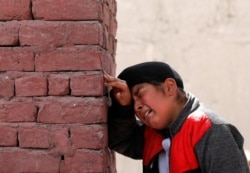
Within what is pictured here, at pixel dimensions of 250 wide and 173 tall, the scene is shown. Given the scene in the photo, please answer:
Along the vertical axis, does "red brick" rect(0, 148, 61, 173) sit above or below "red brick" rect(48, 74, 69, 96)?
below

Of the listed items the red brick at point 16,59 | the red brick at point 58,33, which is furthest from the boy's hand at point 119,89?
the red brick at point 16,59

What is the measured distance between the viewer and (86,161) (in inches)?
81.7

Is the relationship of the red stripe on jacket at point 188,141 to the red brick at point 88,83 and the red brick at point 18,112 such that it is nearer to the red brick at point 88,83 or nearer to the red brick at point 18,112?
the red brick at point 88,83

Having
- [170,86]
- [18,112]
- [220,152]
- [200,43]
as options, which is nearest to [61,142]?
[18,112]

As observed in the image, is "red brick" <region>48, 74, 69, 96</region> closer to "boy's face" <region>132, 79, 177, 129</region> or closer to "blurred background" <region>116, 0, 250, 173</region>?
"boy's face" <region>132, 79, 177, 129</region>

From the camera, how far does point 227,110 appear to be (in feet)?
16.5

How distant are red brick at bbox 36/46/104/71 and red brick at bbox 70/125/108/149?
0.24m

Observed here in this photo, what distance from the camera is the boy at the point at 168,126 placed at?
2.08m

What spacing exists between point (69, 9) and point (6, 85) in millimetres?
398

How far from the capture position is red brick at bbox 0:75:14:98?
210cm

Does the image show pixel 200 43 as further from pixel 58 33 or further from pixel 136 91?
pixel 58 33

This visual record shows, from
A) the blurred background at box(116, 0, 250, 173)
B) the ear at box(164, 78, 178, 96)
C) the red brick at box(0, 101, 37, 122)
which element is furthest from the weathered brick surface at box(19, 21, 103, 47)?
the blurred background at box(116, 0, 250, 173)

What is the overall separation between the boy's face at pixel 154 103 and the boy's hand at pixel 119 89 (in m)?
0.04

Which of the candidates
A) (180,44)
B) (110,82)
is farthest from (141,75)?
(180,44)
